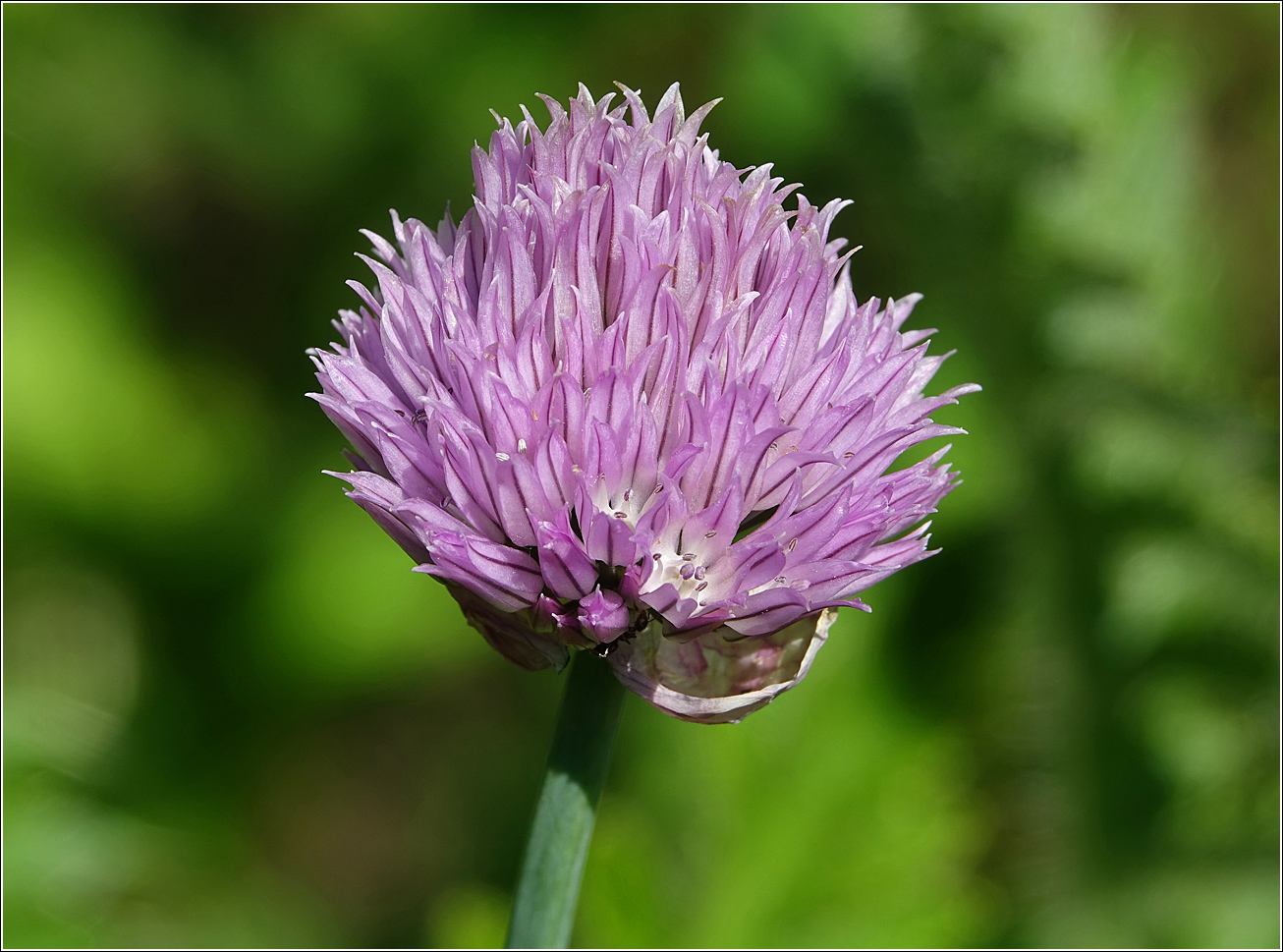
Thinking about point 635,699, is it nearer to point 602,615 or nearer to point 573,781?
point 573,781

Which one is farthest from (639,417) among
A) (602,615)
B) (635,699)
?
(635,699)

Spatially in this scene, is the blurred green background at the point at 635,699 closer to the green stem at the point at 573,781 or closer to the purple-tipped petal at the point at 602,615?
the green stem at the point at 573,781

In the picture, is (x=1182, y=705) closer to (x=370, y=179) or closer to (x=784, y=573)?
(x=784, y=573)

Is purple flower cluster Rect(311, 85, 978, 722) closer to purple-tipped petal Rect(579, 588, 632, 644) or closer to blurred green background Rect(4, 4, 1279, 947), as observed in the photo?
purple-tipped petal Rect(579, 588, 632, 644)

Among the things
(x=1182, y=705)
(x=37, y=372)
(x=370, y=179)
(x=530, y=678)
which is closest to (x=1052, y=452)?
(x=1182, y=705)

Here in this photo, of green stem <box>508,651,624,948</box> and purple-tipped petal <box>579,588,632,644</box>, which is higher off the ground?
purple-tipped petal <box>579,588,632,644</box>

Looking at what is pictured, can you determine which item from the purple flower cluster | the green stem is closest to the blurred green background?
the green stem
